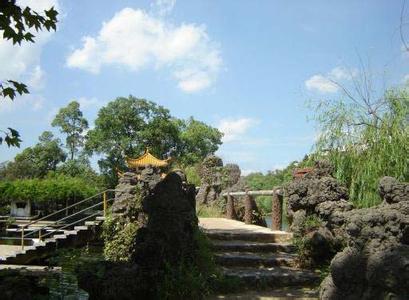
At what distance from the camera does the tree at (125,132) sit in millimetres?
37938

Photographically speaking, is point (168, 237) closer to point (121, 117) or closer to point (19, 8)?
point (19, 8)

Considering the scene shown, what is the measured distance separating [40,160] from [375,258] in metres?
44.3

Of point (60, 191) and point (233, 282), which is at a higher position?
point (60, 191)

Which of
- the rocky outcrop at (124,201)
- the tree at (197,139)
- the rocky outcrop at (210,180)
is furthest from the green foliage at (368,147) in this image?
the tree at (197,139)

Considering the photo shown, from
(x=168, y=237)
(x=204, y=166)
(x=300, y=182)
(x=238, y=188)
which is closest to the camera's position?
(x=168, y=237)

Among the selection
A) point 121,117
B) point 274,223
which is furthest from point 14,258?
point 121,117

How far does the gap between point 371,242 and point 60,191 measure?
72.8 ft

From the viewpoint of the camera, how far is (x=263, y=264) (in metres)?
8.16

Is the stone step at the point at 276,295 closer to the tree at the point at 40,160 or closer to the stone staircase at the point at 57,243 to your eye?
the stone staircase at the point at 57,243

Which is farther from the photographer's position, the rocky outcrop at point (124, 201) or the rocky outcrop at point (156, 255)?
the rocky outcrop at point (124, 201)

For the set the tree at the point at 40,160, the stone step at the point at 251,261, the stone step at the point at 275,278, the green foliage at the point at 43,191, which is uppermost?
the tree at the point at 40,160

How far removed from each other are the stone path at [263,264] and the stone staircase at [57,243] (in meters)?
4.63

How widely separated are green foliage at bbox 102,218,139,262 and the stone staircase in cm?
404

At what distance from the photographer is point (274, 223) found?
36.7ft
